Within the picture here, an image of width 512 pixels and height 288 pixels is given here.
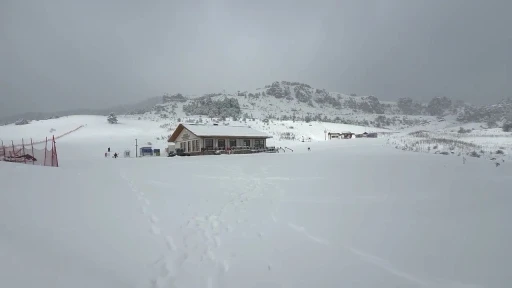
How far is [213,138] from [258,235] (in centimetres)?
3140

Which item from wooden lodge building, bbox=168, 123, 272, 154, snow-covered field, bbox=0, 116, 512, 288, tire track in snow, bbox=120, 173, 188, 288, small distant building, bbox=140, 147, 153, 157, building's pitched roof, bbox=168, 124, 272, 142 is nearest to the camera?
snow-covered field, bbox=0, 116, 512, 288

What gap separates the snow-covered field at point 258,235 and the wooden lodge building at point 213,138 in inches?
1012

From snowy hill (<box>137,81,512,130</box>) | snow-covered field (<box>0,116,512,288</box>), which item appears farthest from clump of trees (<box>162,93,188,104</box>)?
snow-covered field (<box>0,116,512,288</box>)

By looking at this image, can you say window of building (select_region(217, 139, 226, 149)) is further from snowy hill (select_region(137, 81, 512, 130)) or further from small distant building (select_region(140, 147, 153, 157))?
snowy hill (select_region(137, 81, 512, 130))

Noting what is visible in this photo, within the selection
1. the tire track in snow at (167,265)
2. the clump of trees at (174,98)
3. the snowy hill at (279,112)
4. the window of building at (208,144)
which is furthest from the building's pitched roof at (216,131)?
the clump of trees at (174,98)

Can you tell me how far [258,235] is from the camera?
627cm

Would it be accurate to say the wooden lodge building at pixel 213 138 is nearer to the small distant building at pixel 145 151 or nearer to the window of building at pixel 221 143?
the window of building at pixel 221 143

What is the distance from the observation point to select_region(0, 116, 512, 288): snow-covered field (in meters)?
4.01

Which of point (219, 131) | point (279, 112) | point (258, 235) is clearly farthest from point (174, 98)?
point (258, 235)

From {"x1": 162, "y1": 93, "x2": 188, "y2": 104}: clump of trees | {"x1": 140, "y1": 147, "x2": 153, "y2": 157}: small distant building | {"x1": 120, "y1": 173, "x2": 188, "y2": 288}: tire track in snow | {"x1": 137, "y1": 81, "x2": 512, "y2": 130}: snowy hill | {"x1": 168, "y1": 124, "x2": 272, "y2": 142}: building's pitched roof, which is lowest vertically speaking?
{"x1": 120, "y1": 173, "x2": 188, "y2": 288}: tire track in snow

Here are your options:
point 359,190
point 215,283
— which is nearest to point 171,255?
point 215,283

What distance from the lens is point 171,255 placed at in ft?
16.7

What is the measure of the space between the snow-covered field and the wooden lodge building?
84.3 ft

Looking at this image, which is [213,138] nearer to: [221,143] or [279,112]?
[221,143]
